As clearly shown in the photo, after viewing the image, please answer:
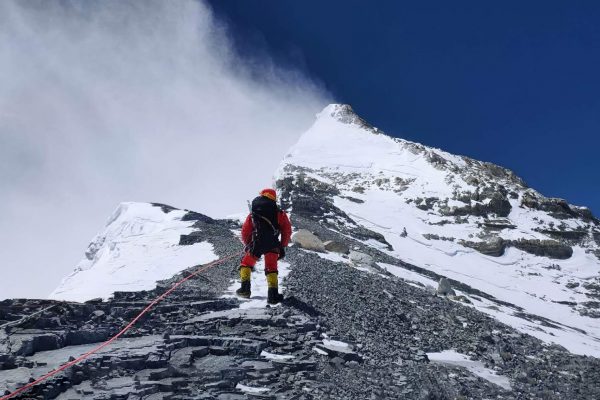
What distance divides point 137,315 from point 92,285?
837cm

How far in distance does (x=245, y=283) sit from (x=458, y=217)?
141 feet

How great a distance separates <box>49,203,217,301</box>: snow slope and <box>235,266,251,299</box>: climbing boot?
4.00m

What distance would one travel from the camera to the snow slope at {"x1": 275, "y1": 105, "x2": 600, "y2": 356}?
37.1 metres

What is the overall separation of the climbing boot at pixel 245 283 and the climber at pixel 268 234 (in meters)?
0.44

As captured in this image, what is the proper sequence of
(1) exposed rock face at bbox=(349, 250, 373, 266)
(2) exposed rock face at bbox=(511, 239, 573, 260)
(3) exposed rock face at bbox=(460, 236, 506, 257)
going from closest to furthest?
(1) exposed rock face at bbox=(349, 250, 373, 266) → (3) exposed rock face at bbox=(460, 236, 506, 257) → (2) exposed rock face at bbox=(511, 239, 573, 260)

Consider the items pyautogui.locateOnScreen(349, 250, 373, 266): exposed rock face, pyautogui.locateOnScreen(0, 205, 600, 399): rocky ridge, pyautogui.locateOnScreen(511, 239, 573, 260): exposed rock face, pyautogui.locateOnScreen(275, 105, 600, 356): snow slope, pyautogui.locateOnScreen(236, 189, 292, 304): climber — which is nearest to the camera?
pyautogui.locateOnScreen(0, 205, 600, 399): rocky ridge

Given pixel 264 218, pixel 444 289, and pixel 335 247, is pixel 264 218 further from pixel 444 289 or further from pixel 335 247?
pixel 335 247

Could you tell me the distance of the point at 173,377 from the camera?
23.4 ft

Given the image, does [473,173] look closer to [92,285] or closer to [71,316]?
[92,285]

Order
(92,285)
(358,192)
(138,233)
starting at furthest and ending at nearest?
(358,192), (138,233), (92,285)

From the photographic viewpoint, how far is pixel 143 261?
19.5m

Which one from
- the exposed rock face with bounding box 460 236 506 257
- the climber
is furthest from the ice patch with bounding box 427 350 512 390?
the exposed rock face with bounding box 460 236 506 257

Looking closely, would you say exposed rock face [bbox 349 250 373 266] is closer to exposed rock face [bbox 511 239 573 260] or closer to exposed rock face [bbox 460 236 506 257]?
exposed rock face [bbox 460 236 506 257]

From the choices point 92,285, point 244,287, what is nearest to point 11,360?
point 244,287
